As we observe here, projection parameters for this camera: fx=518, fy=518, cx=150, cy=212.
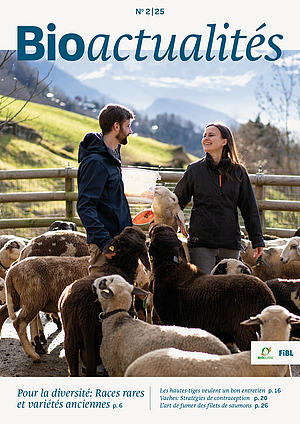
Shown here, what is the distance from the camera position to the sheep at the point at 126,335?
3594mm

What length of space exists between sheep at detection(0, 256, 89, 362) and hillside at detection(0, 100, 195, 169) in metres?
8.99

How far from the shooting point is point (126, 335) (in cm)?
378

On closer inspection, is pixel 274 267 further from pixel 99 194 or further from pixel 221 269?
pixel 99 194

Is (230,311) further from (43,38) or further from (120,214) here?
(43,38)

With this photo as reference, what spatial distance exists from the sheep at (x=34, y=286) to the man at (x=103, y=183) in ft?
1.96

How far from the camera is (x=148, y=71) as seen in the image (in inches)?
230

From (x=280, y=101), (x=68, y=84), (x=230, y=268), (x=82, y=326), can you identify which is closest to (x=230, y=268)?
(x=230, y=268)

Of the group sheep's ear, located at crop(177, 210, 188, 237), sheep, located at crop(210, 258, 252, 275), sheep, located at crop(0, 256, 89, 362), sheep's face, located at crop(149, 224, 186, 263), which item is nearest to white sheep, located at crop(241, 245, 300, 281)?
sheep's ear, located at crop(177, 210, 188, 237)

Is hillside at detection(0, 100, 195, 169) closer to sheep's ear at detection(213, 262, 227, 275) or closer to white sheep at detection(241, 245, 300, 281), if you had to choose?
white sheep at detection(241, 245, 300, 281)

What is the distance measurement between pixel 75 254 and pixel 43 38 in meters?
2.55

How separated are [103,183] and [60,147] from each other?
13558mm

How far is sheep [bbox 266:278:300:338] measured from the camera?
524cm

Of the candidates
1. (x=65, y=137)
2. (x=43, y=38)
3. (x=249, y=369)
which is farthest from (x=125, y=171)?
(x=65, y=137)

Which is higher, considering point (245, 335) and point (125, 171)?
point (125, 171)
